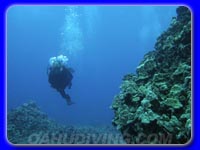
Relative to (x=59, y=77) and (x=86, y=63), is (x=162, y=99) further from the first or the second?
(x=86, y=63)

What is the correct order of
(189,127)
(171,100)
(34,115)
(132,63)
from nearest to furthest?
(189,127), (171,100), (34,115), (132,63)

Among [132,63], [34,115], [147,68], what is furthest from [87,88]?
[147,68]

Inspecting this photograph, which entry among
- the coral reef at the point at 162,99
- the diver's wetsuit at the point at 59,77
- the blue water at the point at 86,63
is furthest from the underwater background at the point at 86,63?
the coral reef at the point at 162,99

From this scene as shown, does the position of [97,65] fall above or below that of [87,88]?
above

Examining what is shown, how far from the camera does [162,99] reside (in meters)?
4.23

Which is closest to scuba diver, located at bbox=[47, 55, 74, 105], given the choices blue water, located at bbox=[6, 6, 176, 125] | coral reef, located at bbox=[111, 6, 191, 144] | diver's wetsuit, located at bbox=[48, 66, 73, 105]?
diver's wetsuit, located at bbox=[48, 66, 73, 105]

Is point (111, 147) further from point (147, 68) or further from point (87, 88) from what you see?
point (87, 88)

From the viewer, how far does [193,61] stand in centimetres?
396

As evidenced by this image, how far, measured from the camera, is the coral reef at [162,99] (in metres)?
3.99

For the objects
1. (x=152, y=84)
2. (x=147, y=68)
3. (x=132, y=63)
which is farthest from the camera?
(x=132, y=63)

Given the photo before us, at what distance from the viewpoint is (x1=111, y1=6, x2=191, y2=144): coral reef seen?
3988 mm

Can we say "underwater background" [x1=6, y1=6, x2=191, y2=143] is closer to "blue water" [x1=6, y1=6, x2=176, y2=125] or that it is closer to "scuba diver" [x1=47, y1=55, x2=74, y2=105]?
"blue water" [x1=6, y1=6, x2=176, y2=125]

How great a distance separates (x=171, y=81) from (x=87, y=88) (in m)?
53.3

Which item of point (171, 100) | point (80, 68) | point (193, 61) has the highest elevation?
point (80, 68)
